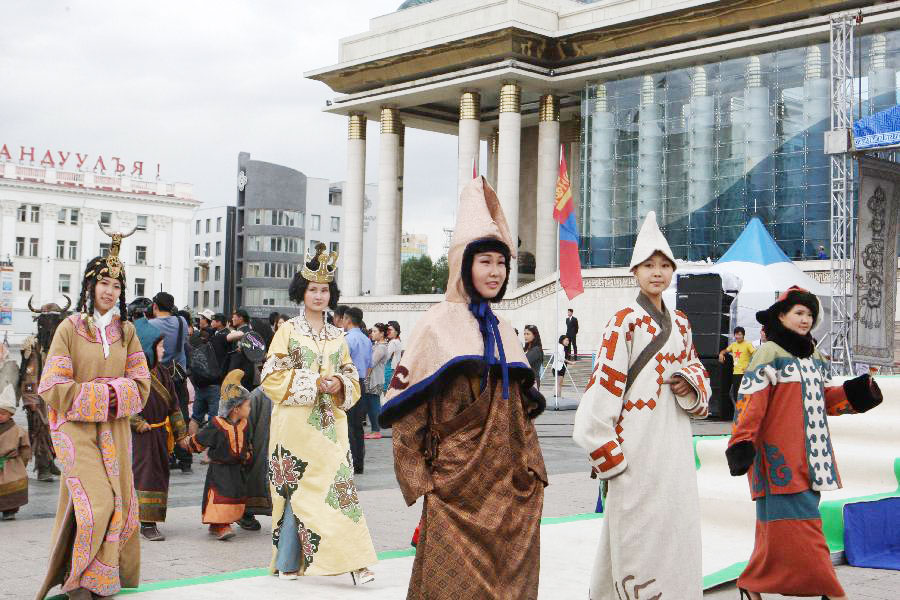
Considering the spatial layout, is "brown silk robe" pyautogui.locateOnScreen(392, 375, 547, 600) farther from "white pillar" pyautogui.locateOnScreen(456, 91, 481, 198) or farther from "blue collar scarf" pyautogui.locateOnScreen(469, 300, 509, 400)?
"white pillar" pyautogui.locateOnScreen(456, 91, 481, 198)

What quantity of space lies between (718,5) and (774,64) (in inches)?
108

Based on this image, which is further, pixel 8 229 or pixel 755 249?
pixel 8 229

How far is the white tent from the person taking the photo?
78.4 ft

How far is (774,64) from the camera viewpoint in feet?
124

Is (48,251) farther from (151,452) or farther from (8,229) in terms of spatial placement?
(151,452)

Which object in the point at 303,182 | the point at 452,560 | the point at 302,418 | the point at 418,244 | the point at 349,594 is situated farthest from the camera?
the point at 418,244

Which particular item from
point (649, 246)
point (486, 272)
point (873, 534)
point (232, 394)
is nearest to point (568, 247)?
point (232, 394)

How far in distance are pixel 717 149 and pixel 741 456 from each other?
3565 centimetres

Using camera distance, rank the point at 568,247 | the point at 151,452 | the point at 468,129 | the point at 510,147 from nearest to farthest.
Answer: the point at 151,452 → the point at 568,247 → the point at 510,147 → the point at 468,129

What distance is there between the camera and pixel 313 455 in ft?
22.3

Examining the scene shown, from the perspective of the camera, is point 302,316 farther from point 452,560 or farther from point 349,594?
point 452,560

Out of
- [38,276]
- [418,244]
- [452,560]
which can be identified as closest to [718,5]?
[452,560]

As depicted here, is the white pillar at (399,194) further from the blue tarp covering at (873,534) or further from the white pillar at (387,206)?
the blue tarp covering at (873,534)

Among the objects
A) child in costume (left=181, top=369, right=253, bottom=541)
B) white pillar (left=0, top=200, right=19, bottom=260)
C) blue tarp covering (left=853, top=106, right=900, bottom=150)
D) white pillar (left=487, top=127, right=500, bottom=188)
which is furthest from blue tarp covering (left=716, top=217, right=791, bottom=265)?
white pillar (left=0, top=200, right=19, bottom=260)
